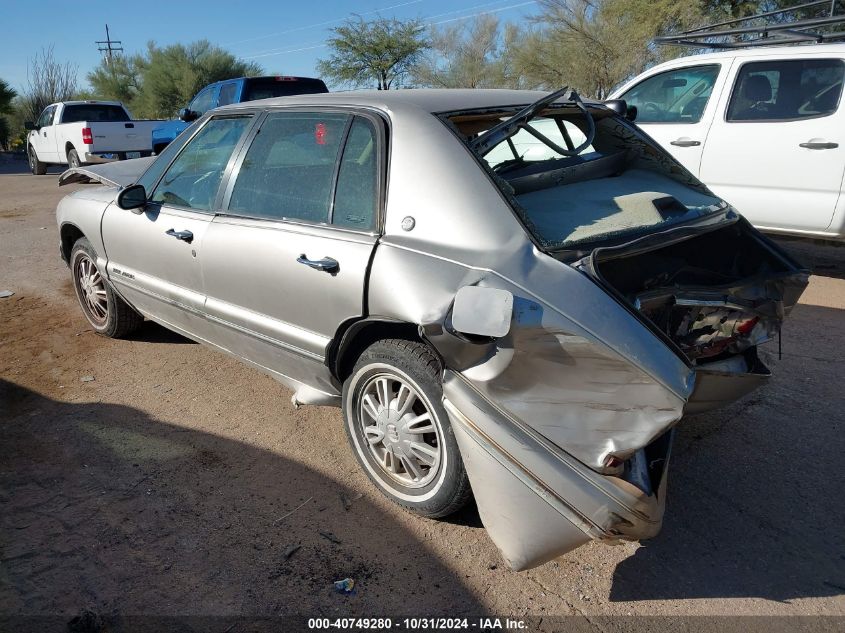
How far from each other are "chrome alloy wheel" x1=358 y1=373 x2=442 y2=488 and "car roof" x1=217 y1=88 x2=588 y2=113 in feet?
4.10

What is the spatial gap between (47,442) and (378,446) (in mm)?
1909

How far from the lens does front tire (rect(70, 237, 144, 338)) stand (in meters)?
4.85

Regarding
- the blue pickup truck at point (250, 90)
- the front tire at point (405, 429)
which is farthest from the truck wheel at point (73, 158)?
the front tire at point (405, 429)

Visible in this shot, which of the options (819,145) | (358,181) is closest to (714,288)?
(358,181)

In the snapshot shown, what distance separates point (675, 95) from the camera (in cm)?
693

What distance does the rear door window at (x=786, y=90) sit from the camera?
583cm

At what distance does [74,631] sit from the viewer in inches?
91.8

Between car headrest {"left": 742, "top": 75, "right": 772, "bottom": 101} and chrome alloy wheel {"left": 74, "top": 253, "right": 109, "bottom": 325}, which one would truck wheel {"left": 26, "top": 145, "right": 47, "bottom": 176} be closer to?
chrome alloy wheel {"left": 74, "top": 253, "right": 109, "bottom": 325}

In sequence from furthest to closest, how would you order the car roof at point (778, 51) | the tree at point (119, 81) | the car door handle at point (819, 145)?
the tree at point (119, 81) → the car roof at point (778, 51) → the car door handle at point (819, 145)

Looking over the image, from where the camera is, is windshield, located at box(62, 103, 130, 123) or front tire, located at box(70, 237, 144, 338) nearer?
front tire, located at box(70, 237, 144, 338)

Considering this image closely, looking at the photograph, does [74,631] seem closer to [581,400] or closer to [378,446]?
[378,446]

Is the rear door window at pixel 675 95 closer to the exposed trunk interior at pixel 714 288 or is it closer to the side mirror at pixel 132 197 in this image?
the exposed trunk interior at pixel 714 288

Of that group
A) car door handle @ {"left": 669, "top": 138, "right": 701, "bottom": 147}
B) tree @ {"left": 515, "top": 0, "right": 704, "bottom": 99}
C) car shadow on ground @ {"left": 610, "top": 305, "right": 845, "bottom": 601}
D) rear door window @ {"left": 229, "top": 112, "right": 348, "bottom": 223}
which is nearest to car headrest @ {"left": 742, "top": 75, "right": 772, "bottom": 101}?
car door handle @ {"left": 669, "top": 138, "right": 701, "bottom": 147}

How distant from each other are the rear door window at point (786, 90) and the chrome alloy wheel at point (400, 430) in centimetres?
505
